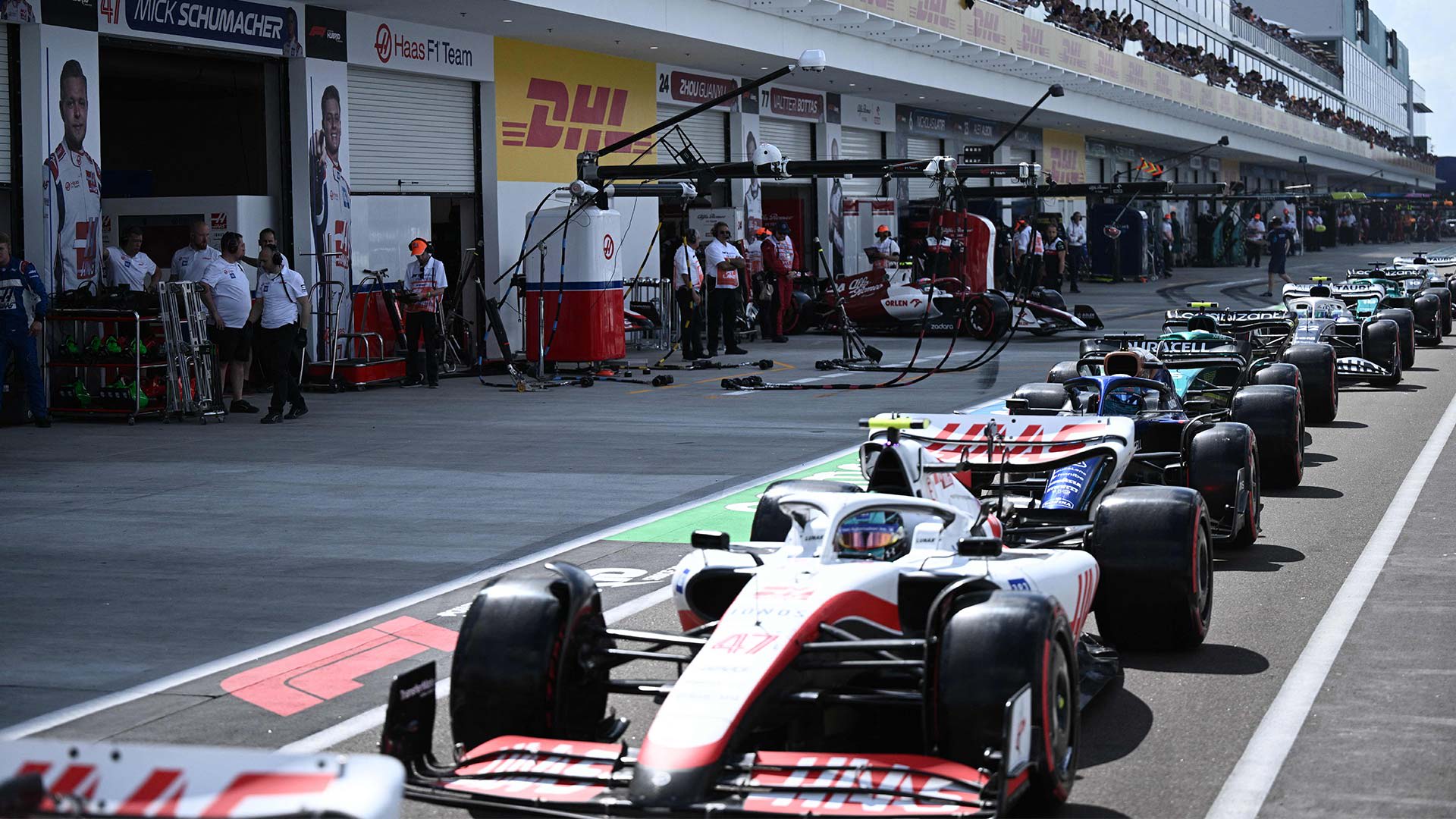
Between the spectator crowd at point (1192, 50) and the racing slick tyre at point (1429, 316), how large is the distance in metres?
14.6

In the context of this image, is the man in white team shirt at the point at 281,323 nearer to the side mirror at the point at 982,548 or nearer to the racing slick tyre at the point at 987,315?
the side mirror at the point at 982,548

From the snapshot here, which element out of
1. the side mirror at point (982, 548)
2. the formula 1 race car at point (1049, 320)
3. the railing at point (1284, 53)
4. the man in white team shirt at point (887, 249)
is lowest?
the side mirror at point (982, 548)

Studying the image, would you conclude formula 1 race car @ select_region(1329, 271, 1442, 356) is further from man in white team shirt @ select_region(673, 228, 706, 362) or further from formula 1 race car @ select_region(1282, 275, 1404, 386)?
man in white team shirt @ select_region(673, 228, 706, 362)

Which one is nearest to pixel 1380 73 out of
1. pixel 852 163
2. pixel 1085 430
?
pixel 852 163

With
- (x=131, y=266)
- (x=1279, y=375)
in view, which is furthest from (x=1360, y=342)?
(x=131, y=266)

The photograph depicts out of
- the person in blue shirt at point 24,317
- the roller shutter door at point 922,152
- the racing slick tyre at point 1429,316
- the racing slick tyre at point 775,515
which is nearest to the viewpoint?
the racing slick tyre at point 775,515

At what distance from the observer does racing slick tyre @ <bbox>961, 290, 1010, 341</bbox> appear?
86.8 ft

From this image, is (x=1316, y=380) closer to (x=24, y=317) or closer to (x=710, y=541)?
(x=710, y=541)

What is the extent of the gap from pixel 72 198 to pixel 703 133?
1447cm

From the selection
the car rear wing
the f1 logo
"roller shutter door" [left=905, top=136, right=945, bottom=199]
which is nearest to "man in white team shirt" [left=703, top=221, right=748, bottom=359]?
the car rear wing

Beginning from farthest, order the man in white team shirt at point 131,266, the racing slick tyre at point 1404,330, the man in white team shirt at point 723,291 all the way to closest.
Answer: the man in white team shirt at point 723,291 < the racing slick tyre at point 1404,330 < the man in white team shirt at point 131,266

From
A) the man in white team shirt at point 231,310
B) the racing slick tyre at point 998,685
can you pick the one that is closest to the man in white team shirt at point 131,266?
the man in white team shirt at point 231,310

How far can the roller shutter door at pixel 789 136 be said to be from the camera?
31948 mm

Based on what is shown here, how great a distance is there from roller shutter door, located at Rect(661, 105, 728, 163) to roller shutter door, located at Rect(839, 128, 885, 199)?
5.00 m
